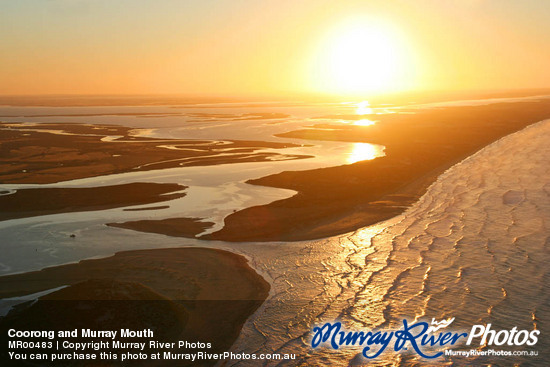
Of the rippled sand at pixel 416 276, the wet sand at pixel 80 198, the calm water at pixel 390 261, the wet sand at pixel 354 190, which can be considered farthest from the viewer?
the wet sand at pixel 80 198

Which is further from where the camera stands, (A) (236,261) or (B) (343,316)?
(A) (236,261)

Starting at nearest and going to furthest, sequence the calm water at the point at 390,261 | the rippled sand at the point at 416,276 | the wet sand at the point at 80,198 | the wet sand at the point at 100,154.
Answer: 1. the rippled sand at the point at 416,276
2. the calm water at the point at 390,261
3. the wet sand at the point at 80,198
4. the wet sand at the point at 100,154

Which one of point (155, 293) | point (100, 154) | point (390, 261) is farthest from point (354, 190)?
point (100, 154)

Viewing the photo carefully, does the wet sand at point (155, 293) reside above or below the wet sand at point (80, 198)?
below

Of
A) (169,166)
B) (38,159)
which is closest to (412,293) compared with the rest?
(169,166)

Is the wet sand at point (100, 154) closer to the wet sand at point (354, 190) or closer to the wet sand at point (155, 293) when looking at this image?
the wet sand at point (354, 190)

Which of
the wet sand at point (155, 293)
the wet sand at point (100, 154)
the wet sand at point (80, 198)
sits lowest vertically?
the wet sand at point (155, 293)

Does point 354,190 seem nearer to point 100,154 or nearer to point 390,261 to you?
point 390,261

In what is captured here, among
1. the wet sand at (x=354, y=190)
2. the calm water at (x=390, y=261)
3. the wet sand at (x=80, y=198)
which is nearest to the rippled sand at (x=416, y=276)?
the calm water at (x=390, y=261)

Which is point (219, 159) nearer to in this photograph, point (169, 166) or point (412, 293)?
point (169, 166)
